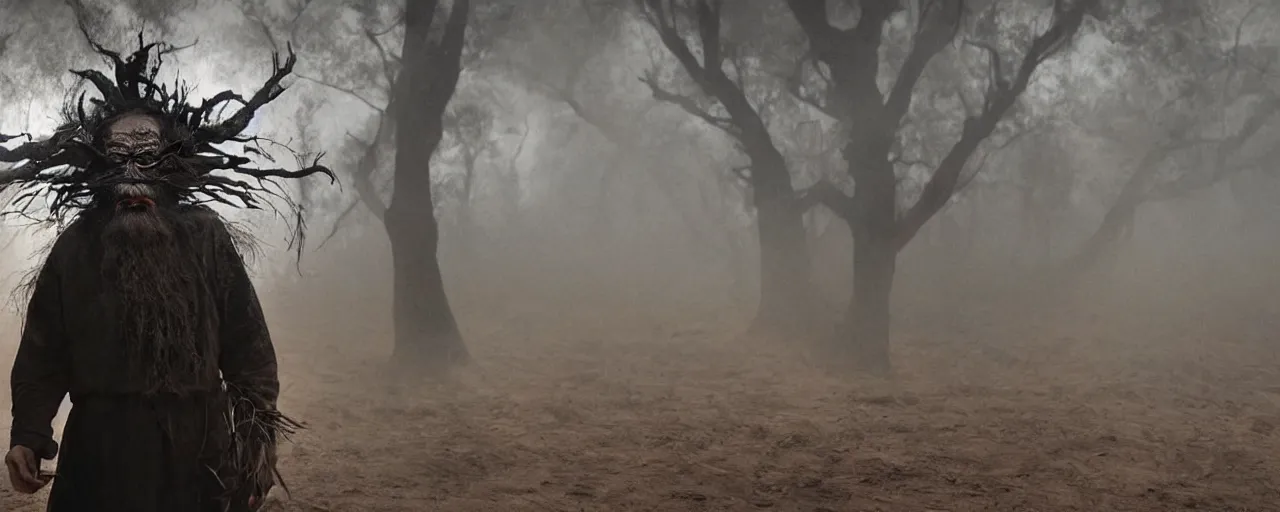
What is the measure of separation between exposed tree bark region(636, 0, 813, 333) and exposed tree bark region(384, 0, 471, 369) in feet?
8.23

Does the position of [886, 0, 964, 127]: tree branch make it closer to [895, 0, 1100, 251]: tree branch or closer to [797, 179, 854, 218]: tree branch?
[895, 0, 1100, 251]: tree branch

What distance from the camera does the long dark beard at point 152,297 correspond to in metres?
2.09

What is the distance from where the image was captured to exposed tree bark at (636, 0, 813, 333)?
31.7ft

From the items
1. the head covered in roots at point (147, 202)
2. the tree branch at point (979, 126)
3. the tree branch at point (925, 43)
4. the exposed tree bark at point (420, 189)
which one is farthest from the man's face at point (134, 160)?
the tree branch at point (925, 43)

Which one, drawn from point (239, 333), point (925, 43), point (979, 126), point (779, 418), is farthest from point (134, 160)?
point (979, 126)

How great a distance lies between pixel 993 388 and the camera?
28.0 ft

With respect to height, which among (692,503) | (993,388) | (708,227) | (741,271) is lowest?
(692,503)

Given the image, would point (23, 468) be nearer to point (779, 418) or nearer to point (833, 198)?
point (779, 418)

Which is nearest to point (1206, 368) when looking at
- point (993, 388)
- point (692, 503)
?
point (993, 388)

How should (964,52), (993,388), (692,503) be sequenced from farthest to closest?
1. (964,52)
2. (993,388)
3. (692,503)

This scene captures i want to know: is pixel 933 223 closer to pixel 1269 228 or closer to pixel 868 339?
pixel 1269 228

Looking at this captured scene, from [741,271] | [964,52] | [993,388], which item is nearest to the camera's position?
[993,388]

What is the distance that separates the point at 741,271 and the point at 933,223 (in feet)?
13.0

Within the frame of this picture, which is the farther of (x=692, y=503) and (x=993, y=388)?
(x=993, y=388)
